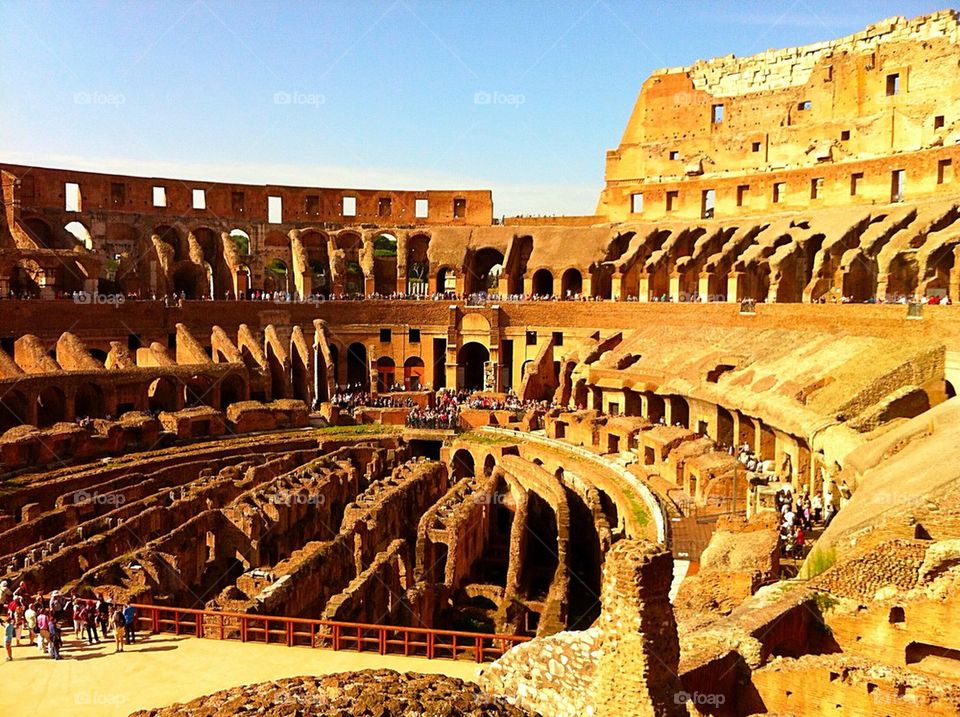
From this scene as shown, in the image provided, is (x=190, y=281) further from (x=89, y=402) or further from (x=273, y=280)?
(x=89, y=402)

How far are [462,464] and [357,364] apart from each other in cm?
1442

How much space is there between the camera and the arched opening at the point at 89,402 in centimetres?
3058

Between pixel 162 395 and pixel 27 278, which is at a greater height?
pixel 27 278

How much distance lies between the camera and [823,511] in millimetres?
17859

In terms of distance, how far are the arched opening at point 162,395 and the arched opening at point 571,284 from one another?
2140 centimetres

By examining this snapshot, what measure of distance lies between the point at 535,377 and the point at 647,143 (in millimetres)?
20516

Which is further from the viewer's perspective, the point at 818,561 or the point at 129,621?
the point at 818,561

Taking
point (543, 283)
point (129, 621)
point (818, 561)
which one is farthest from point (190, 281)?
point (818, 561)

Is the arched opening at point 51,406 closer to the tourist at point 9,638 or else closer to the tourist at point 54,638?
the tourist at point 9,638

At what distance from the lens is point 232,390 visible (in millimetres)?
35250

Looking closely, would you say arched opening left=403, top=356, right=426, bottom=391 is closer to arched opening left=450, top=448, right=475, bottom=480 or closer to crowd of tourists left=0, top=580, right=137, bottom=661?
arched opening left=450, top=448, right=475, bottom=480

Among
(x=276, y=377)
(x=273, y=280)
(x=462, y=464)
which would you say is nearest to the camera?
→ (x=462, y=464)

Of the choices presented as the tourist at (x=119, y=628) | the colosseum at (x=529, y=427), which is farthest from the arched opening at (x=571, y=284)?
the tourist at (x=119, y=628)

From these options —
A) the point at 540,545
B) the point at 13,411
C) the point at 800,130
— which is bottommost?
the point at 540,545
